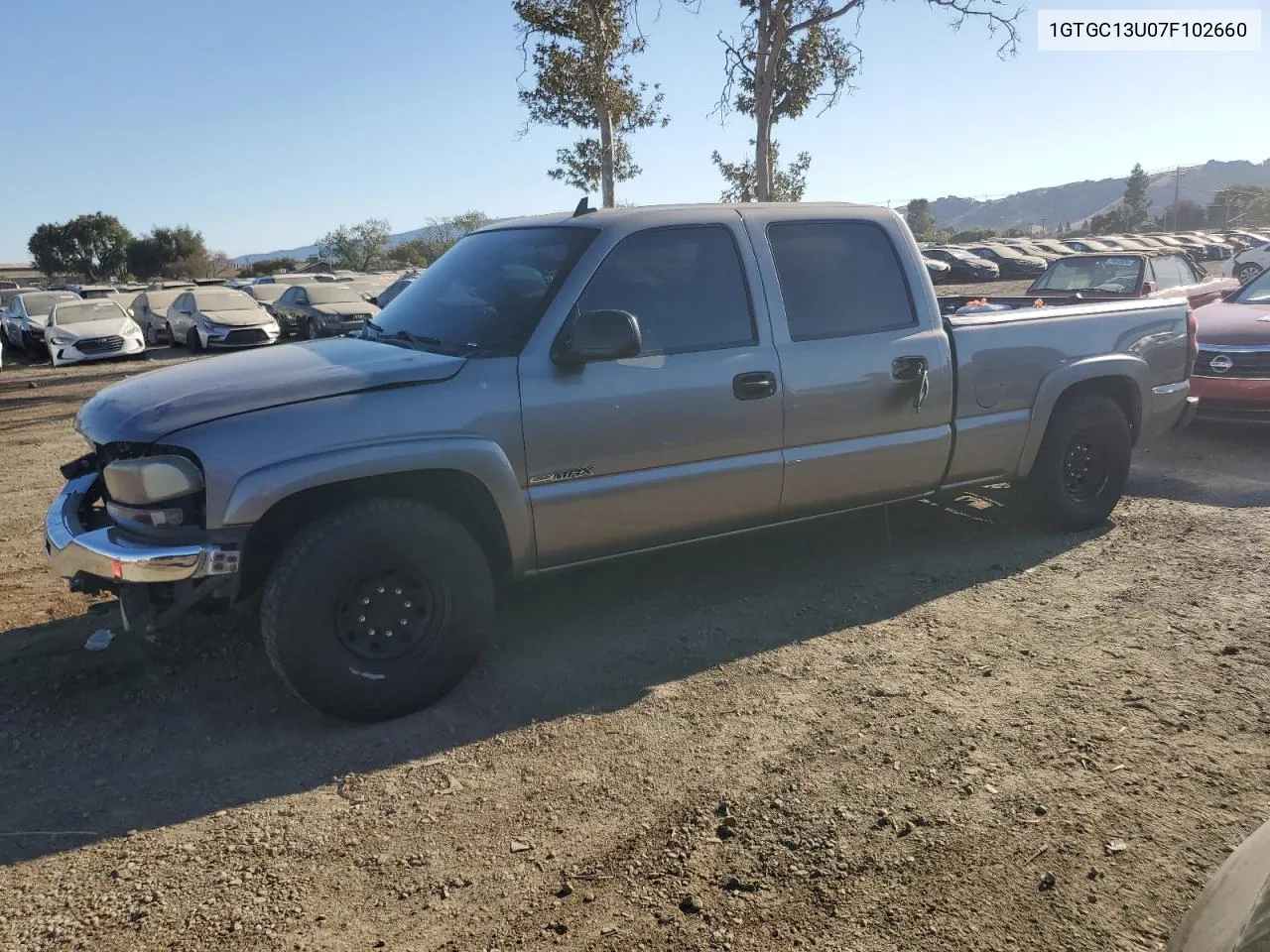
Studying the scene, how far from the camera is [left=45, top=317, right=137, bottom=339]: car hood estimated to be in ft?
61.5

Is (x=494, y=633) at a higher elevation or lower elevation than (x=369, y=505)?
lower

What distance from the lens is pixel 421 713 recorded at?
12.1 feet

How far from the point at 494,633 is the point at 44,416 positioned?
1060cm

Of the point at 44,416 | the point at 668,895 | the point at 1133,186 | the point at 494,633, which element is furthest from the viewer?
the point at 1133,186

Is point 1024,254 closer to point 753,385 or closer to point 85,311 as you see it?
point 85,311

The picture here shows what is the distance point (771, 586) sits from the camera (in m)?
4.96

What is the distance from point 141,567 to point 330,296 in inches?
805

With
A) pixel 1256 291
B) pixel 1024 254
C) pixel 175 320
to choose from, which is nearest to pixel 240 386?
pixel 1256 291

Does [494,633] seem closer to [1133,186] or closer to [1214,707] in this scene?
[1214,707]

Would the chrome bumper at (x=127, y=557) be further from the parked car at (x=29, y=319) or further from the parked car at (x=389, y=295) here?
the parked car at (x=29, y=319)

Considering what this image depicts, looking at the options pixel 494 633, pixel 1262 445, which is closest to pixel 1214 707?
pixel 494 633

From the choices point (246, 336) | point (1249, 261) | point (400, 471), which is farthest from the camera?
point (1249, 261)

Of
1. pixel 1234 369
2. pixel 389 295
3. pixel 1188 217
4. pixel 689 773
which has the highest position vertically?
pixel 1188 217

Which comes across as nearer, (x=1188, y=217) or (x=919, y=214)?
(x=1188, y=217)
